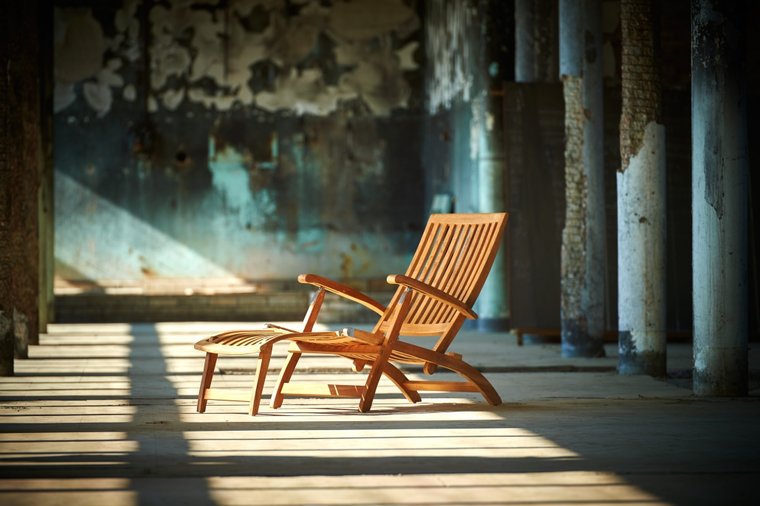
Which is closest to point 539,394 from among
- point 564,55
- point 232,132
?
point 564,55

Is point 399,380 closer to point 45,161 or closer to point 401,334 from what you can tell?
point 401,334

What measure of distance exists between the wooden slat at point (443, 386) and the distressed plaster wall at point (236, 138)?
389 inches

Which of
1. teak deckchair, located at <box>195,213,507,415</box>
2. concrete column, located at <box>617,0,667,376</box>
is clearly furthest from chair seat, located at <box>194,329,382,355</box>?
concrete column, located at <box>617,0,667,376</box>

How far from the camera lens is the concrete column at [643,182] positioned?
782 centimetres

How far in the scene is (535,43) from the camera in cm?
1260

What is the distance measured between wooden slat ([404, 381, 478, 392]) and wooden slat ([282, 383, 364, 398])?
0.90ft

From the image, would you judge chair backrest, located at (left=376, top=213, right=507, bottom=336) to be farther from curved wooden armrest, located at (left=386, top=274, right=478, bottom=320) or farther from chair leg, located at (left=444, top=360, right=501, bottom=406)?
chair leg, located at (left=444, top=360, right=501, bottom=406)

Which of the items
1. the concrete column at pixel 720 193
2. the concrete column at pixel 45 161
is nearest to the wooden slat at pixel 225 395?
the concrete column at pixel 720 193

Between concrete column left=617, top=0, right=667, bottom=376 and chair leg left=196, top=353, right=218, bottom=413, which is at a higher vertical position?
concrete column left=617, top=0, right=667, bottom=376

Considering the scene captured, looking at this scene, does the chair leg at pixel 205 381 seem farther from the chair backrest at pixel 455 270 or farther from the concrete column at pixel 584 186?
the concrete column at pixel 584 186

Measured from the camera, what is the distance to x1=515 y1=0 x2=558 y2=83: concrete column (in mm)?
12562

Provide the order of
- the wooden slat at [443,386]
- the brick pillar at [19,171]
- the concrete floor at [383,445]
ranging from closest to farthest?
1. the concrete floor at [383,445]
2. the wooden slat at [443,386]
3. the brick pillar at [19,171]

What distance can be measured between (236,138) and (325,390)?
1025 cm

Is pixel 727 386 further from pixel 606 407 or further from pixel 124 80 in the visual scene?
pixel 124 80
